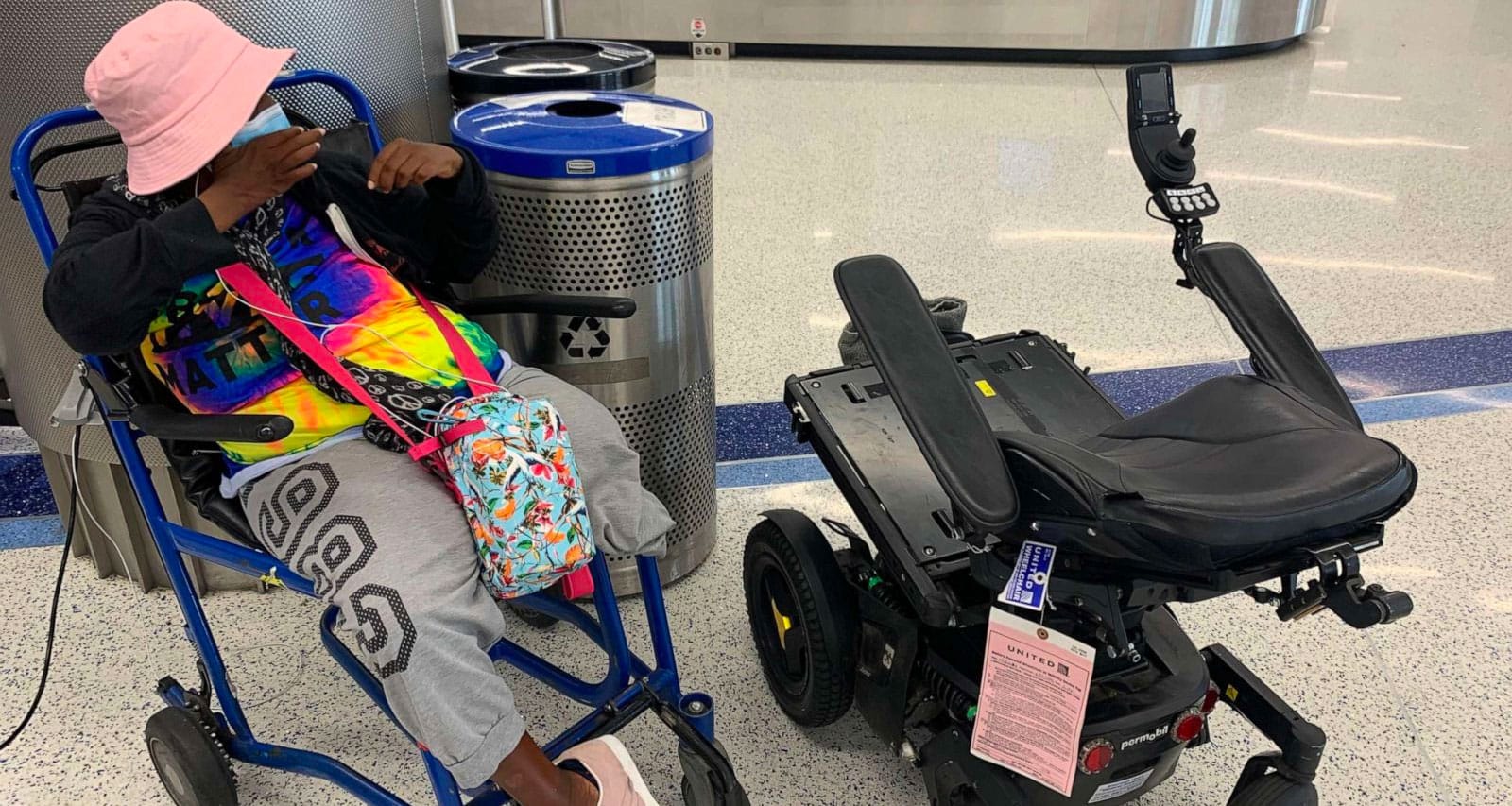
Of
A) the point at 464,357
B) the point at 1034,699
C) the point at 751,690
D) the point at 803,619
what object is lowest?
the point at 751,690

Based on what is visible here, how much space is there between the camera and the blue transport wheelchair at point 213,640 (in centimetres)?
135

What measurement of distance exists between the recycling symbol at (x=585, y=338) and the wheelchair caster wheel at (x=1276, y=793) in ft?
3.68

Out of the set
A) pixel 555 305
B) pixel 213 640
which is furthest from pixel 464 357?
pixel 213 640

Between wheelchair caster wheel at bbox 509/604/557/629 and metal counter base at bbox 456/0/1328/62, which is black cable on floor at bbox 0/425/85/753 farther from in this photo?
metal counter base at bbox 456/0/1328/62

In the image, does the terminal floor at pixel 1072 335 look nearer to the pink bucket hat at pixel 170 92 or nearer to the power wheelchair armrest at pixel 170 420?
the power wheelchair armrest at pixel 170 420

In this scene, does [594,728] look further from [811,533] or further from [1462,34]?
[1462,34]

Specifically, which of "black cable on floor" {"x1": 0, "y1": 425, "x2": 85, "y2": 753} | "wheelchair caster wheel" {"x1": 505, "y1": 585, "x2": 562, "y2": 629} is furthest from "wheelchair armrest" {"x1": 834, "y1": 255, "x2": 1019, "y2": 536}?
"black cable on floor" {"x1": 0, "y1": 425, "x2": 85, "y2": 753}

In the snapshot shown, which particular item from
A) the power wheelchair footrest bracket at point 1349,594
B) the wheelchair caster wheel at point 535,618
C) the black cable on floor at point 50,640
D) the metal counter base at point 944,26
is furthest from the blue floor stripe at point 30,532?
the metal counter base at point 944,26

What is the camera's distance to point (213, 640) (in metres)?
1.53

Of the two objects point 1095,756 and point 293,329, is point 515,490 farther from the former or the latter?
point 1095,756

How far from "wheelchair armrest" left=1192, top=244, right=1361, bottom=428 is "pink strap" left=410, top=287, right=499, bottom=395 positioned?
0.93 m

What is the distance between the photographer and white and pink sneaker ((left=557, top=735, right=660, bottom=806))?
4.57ft

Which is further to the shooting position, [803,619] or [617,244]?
[617,244]

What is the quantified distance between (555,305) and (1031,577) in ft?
2.58
